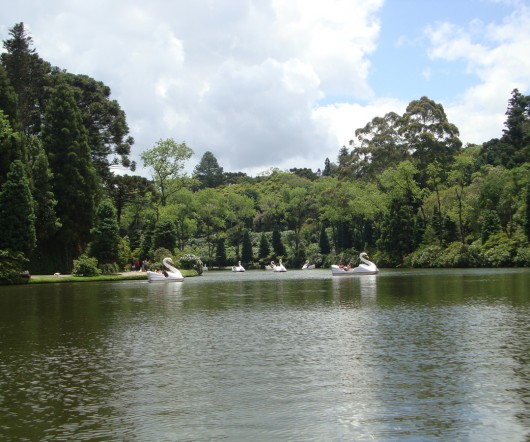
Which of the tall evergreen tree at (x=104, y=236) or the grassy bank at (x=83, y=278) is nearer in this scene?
the grassy bank at (x=83, y=278)

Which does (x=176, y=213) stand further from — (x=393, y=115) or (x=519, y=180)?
(x=519, y=180)

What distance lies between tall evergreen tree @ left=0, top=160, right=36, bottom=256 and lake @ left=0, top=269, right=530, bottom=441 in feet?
92.9

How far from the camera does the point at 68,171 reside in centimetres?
5716

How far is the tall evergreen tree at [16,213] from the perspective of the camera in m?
45.7

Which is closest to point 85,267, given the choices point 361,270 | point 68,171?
point 68,171

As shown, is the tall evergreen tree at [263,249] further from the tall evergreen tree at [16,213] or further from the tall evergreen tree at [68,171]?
the tall evergreen tree at [16,213]

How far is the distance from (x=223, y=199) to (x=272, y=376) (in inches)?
3579

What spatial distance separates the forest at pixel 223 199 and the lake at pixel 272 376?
32969 mm

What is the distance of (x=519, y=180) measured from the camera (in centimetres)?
6694

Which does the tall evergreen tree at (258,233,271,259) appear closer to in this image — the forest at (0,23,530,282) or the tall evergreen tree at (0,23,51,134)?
the forest at (0,23,530,282)

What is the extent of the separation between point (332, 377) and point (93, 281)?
42.1 metres

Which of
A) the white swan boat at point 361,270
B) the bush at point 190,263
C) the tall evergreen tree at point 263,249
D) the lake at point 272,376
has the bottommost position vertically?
the lake at point 272,376

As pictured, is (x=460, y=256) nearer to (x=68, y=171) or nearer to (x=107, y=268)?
(x=107, y=268)

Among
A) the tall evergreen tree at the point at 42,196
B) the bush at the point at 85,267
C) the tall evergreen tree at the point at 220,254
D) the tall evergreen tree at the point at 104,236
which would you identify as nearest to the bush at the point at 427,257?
the tall evergreen tree at the point at 104,236
